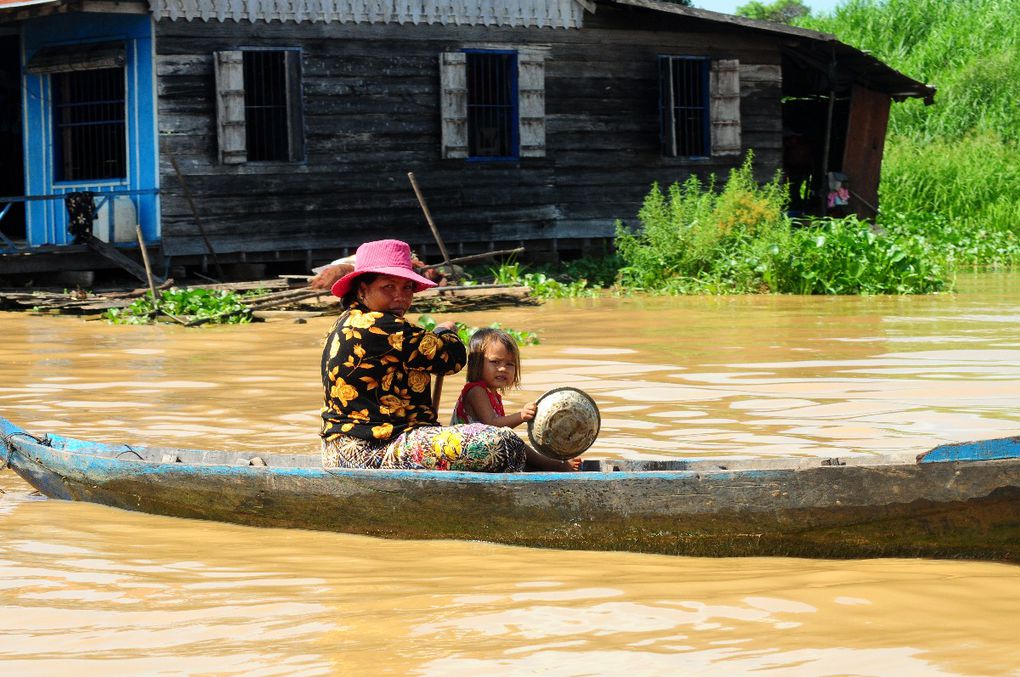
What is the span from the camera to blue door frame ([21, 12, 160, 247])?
15.5 meters

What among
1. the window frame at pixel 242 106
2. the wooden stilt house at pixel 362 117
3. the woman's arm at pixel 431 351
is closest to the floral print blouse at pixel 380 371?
the woman's arm at pixel 431 351

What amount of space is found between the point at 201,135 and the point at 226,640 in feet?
39.7

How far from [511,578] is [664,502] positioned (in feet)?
2.10

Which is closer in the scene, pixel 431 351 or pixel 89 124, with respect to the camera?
pixel 431 351

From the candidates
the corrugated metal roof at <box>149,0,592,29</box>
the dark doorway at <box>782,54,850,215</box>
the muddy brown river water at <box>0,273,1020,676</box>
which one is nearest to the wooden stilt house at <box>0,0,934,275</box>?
the corrugated metal roof at <box>149,0,592,29</box>

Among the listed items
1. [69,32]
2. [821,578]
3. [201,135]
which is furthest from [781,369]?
[69,32]

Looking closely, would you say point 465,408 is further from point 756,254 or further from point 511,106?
point 511,106

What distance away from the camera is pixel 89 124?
53.4ft

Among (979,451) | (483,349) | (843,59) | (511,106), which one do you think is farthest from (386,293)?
(843,59)

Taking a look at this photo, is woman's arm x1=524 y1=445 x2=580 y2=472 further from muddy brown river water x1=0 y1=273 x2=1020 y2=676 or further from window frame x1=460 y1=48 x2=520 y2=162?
window frame x1=460 y1=48 x2=520 y2=162

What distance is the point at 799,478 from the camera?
5047mm

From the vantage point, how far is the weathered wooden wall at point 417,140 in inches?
619

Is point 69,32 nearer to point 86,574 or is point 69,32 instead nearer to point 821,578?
point 86,574

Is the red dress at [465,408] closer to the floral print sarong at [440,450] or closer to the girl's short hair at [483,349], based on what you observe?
the girl's short hair at [483,349]
